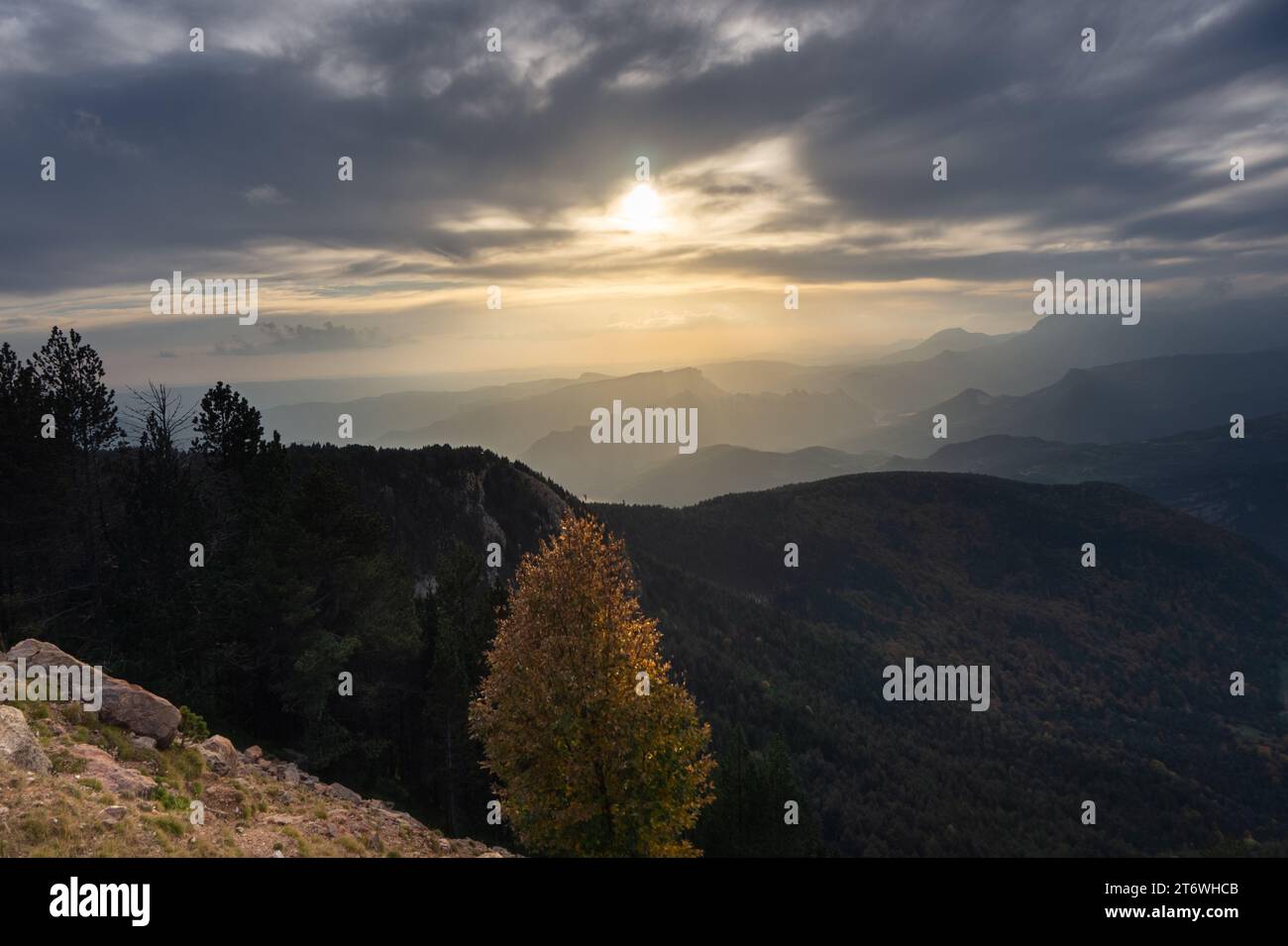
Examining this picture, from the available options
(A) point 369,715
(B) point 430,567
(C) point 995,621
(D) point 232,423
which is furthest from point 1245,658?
(D) point 232,423

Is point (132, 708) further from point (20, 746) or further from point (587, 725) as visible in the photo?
point (587, 725)

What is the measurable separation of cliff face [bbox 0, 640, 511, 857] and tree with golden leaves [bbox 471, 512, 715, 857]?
275 cm

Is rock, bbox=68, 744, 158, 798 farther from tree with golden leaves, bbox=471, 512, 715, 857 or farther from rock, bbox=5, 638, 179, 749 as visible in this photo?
tree with golden leaves, bbox=471, 512, 715, 857

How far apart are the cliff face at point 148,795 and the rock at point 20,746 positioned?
18mm

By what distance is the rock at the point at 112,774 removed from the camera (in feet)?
43.3

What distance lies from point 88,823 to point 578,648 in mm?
10878

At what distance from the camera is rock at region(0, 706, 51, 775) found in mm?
12398

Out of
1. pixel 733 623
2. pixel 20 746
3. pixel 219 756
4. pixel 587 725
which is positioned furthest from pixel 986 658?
pixel 20 746

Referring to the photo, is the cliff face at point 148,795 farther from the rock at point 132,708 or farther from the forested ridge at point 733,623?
the forested ridge at point 733,623

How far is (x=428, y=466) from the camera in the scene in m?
84.9

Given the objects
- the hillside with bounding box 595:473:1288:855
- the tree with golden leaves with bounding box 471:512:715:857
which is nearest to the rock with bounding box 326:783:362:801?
the tree with golden leaves with bounding box 471:512:715:857
